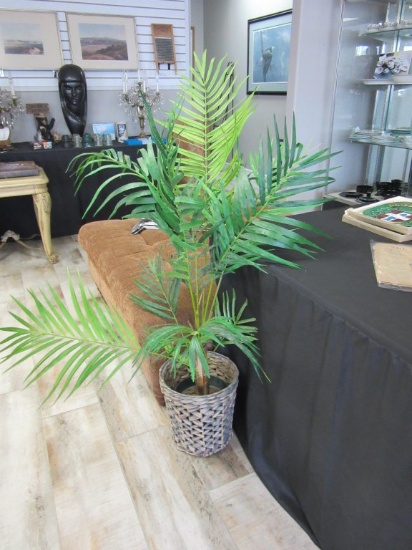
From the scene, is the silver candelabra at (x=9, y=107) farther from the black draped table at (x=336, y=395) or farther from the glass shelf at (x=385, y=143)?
the black draped table at (x=336, y=395)

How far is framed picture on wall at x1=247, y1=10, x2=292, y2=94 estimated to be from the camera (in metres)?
4.62

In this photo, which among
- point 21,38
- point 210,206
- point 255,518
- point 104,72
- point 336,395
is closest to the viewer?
point 336,395

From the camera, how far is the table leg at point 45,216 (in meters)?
2.95

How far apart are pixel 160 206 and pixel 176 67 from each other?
3.37 m

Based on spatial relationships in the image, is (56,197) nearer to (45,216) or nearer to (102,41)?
(45,216)

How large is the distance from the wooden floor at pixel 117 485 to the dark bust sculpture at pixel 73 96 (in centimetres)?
251

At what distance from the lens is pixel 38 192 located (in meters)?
2.90

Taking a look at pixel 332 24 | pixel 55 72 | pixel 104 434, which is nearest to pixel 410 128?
pixel 332 24

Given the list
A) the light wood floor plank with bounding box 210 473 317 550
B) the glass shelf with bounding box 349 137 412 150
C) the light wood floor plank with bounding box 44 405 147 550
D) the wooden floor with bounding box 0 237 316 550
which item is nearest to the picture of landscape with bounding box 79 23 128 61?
the glass shelf with bounding box 349 137 412 150

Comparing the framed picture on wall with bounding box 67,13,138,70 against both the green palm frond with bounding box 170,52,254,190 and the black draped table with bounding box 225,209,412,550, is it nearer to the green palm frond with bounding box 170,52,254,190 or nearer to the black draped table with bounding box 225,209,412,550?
the green palm frond with bounding box 170,52,254,190

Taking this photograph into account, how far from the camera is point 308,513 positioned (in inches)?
46.3

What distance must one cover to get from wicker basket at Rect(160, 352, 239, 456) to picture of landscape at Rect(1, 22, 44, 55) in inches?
126

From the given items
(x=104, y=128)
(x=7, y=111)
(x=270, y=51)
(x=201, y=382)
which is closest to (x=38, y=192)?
(x=7, y=111)

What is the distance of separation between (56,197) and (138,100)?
4.00 ft
